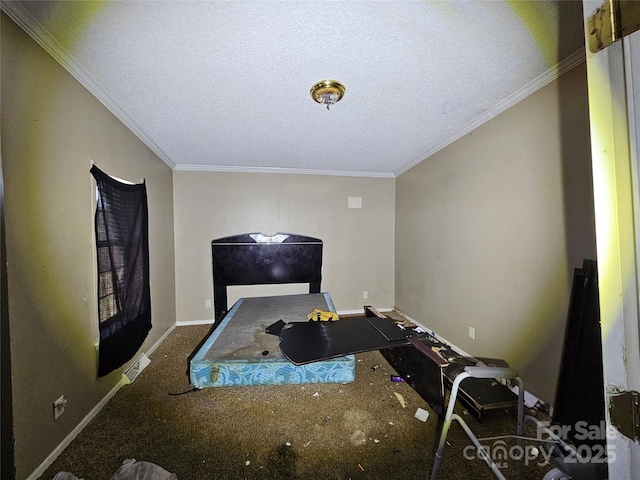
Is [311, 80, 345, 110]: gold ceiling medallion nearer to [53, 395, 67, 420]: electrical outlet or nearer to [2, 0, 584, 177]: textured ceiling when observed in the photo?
[2, 0, 584, 177]: textured ceiling

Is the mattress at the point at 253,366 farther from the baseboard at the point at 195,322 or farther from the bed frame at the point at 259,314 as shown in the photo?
the baseboard at the point at 195,322

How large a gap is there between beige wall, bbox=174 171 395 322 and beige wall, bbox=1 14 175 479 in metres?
1.54

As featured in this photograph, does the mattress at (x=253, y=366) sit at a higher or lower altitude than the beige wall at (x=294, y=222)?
lower

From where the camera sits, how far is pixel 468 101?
5.93 feet

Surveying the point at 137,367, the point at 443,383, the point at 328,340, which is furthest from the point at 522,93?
the point at 137,367

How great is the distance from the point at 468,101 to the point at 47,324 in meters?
3.23

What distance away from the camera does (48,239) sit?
4.19ft

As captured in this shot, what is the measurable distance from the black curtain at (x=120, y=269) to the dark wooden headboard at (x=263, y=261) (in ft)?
3.43

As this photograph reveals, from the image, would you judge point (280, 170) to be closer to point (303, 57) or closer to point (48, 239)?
point (303, 57)

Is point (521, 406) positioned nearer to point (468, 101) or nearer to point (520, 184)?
point (520, 184)

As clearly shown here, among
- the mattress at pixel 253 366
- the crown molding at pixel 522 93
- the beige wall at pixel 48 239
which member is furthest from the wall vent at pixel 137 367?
the crown molding at pixel 522 93

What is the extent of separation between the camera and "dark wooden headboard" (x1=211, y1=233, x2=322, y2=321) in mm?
A: 3334

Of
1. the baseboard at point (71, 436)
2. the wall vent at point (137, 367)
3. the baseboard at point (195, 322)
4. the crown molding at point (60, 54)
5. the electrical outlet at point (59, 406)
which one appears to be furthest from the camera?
the baseboard at point (195, 322)

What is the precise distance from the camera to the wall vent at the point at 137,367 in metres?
1.98
